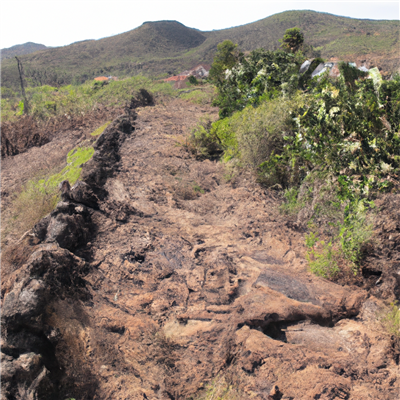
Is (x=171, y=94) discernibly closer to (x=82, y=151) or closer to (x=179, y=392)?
(x=82, y=151)

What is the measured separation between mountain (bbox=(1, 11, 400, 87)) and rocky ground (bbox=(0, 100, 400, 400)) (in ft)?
126

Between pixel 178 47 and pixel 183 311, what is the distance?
305 ft

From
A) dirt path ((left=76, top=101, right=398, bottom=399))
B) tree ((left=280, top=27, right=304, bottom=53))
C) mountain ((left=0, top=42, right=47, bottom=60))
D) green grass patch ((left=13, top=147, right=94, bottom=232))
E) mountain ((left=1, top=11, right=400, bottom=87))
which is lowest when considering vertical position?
dirt path ((left=76, top=101, right=398, bottom=399))

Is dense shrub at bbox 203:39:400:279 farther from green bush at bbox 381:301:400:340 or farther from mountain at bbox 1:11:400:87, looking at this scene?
mountain at bbox 1:11:400:87

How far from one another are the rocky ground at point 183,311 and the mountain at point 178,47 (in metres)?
38.4

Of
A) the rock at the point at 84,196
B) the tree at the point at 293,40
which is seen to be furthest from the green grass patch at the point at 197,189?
the tree at the point at 293,40

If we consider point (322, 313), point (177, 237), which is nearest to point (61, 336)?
point (177, 237)

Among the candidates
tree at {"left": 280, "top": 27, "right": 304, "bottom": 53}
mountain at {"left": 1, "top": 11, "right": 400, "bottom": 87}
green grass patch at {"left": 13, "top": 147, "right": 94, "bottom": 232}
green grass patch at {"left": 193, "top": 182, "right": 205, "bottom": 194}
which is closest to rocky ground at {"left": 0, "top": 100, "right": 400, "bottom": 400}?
green grass patch at {"left": 193, "top": 182, "right": 205, "bottom": 194}

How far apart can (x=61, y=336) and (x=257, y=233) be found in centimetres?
283

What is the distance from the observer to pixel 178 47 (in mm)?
85562

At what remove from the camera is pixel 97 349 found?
309 centimetres

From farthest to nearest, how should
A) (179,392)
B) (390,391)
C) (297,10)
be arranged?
(297,10) < (179,392) < (390,391)

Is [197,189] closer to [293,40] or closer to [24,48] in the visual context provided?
[293,40]

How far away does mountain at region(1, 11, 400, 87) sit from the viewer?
47688mm
